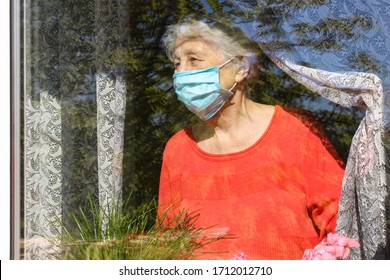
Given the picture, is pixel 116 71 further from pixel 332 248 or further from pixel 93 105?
pixel 332 248

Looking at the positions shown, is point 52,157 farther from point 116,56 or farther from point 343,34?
point 343,34

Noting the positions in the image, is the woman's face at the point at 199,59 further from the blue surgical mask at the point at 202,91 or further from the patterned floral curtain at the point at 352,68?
the patterned floral curtain at the point at 352,68

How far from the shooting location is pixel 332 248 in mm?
4340

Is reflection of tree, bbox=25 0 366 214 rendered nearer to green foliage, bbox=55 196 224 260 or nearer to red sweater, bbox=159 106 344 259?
green foliage, bbox=55 196 224 260

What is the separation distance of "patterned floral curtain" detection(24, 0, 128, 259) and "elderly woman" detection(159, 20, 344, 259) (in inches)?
12.1

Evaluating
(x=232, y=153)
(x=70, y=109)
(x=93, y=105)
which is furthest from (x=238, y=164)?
(x=70, y=109)

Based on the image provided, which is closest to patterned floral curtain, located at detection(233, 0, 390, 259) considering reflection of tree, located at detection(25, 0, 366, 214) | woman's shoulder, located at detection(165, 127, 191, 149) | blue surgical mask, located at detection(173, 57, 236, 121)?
reflection of tree, located at detection(25, 0, 366, 214)

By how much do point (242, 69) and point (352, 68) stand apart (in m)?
0.53

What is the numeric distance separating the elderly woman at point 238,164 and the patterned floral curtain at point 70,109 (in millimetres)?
308

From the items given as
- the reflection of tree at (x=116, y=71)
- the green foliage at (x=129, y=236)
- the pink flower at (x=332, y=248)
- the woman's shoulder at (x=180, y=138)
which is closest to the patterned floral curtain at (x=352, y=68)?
the pink flower at (x=332, y=248)

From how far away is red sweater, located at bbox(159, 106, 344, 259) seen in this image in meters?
4.34
